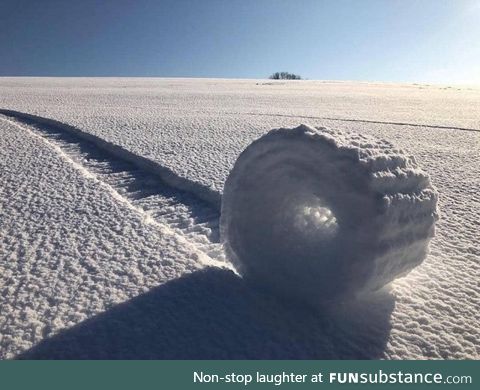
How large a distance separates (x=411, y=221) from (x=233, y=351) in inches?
19.2

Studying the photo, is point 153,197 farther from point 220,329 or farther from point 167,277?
point 220,329

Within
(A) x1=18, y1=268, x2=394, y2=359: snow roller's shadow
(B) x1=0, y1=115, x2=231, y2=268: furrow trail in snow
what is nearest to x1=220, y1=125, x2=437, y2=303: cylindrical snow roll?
(A) x1=18, y1=268, x2=394, y2=359: snow roller's shadow

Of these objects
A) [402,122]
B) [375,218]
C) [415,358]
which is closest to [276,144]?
[375,218]

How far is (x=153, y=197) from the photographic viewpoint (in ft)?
6.34

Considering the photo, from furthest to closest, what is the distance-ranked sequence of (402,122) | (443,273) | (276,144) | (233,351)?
(402,122) → (443,273) → (276,144) → (233,351)

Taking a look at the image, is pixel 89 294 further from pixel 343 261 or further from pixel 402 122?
pixel 402 122

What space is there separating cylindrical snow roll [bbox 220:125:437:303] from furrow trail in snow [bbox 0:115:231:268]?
0.20 meters

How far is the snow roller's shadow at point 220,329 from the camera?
0.96 metres

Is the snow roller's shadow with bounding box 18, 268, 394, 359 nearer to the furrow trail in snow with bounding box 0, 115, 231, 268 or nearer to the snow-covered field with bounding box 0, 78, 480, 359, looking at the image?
the snow-covered field with bounding box 0, 78, 480, 359

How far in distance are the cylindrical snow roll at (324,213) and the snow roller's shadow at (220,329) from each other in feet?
0.23

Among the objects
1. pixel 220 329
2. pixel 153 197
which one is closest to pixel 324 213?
pixel 220 329

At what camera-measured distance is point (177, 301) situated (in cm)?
112

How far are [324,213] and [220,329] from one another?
1.47ft

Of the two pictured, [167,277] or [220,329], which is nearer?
[220,329]
